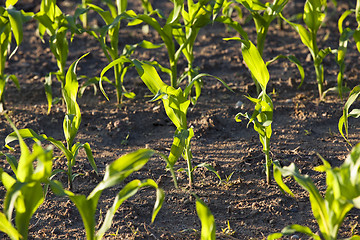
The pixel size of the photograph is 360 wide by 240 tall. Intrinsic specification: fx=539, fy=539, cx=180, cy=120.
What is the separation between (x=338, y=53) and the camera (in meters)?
3.90

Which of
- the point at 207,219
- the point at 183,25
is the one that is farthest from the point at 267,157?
the point at 183,25

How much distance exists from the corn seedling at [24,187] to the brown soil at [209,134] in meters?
0.53

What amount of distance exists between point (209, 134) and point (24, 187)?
73.8 inches

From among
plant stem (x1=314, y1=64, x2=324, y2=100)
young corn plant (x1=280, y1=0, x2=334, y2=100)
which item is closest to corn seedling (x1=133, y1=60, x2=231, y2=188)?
young corn plant (x1=280, y1=0, x2=334, y2=100)

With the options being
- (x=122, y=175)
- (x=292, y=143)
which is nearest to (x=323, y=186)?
(x=292, y=143)

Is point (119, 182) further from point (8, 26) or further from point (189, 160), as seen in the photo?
point (8, 26)

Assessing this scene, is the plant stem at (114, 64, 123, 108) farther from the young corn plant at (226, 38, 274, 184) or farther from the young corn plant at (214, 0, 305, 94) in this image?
the young corn plant at (226, 38, 274, 184)

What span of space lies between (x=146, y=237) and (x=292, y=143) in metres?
1.41

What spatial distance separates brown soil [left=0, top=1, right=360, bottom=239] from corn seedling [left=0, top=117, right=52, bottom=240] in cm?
53

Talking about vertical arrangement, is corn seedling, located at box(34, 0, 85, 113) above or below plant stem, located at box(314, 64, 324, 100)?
above

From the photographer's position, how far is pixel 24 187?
2209 mm

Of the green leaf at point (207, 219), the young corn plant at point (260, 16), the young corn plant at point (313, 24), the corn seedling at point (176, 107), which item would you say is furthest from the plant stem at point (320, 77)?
the green leaf at point (207, 219)

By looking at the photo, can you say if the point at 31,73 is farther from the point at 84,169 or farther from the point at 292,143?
the point at 292,143

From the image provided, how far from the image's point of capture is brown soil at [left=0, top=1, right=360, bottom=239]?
9.43ft
